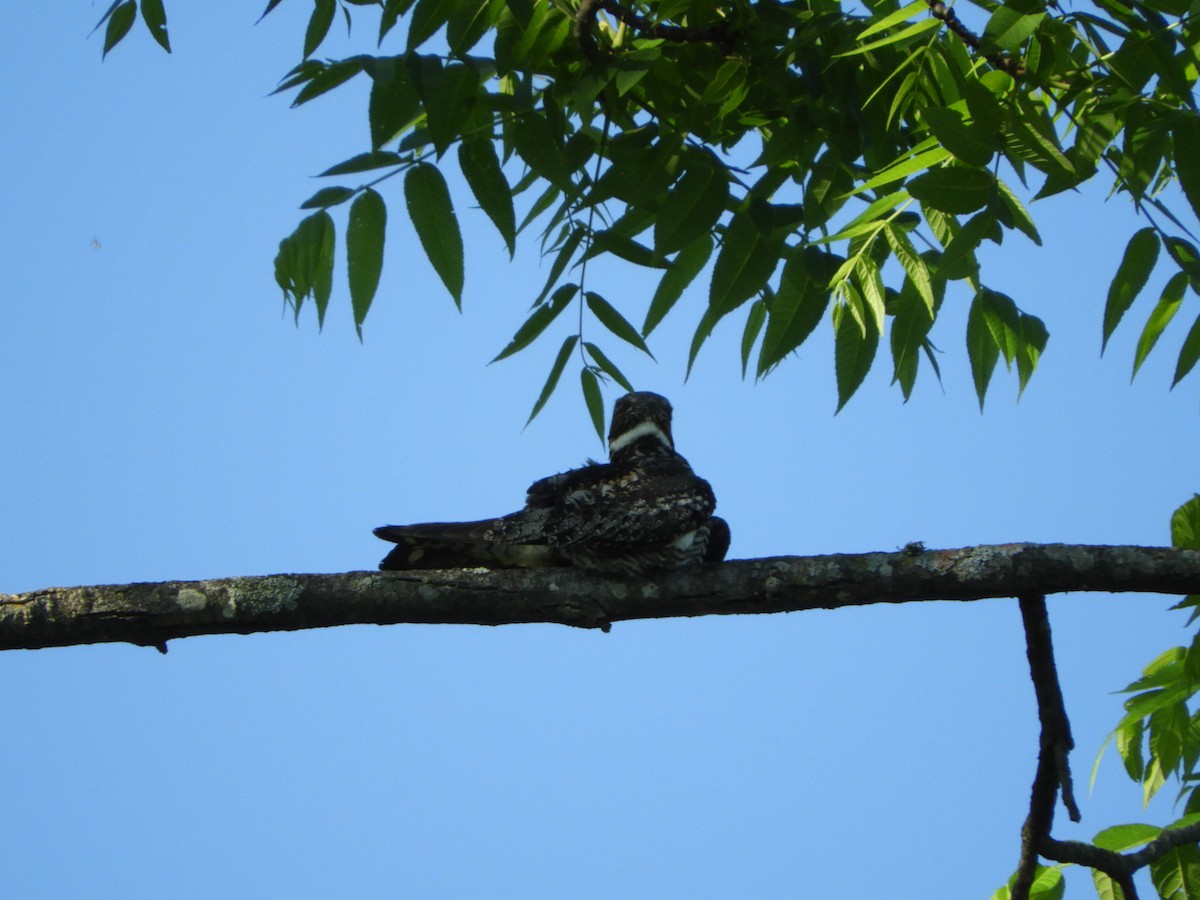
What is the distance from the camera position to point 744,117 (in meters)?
4.30

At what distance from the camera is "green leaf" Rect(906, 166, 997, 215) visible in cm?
334

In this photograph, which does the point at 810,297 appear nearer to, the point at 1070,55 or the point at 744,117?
the point at 744,117

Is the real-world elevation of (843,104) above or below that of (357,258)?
above

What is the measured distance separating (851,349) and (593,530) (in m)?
1.14

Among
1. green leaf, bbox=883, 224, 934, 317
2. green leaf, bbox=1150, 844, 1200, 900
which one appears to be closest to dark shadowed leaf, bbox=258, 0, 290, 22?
green leaf, bbox=883, 224, 934, 317

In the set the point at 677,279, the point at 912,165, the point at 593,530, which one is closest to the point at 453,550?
the point at 593,530

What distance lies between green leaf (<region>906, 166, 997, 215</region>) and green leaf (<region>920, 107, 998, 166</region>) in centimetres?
4

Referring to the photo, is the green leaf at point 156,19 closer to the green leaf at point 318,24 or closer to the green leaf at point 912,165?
the green leaf at point 318,24

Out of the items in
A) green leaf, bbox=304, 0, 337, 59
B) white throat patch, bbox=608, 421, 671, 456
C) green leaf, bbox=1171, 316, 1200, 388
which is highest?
green leaf, bbox=304, 0, 337, 59

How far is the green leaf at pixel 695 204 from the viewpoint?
388cm

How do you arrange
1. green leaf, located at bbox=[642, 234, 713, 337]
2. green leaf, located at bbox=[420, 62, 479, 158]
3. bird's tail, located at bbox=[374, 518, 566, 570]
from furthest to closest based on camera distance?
green leaf, located at bbox=[642, 234, 713, 337], bird's tail, located at bbox=[374, 518, 566, 570], green leaf, located at bbox=[420, 62, 479, 158]

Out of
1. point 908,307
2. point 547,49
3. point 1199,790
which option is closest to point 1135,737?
point 1199,790

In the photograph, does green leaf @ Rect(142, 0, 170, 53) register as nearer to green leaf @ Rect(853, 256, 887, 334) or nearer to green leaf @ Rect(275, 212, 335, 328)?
green leaf @ Rect(275, 212, 335, 328)

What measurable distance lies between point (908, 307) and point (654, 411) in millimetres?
2028
